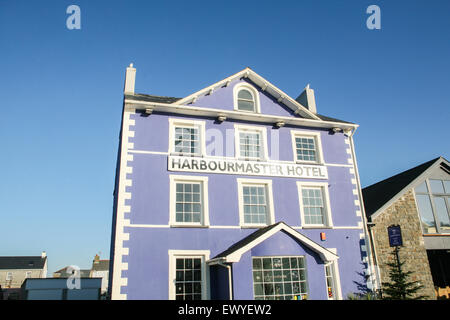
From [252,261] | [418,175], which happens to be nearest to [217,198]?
[252,261]

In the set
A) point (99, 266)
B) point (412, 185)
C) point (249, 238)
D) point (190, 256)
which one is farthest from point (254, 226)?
point (99, 266)

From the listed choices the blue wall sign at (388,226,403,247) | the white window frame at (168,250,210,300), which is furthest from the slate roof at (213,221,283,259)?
the blue wall sign at (388,226,403,247)

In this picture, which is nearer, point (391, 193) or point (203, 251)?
point (203, 251)

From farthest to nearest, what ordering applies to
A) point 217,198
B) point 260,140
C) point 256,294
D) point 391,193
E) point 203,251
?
point 391,193
point 260,140
point 217,198
point 203,251
point 256,294

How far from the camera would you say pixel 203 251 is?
1337 centimetres

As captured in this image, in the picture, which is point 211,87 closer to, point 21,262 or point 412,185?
point 412,185

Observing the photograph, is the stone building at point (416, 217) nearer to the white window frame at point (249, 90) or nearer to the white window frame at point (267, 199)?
the white window frame at point (267, 199)

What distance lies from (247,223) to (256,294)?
3.18 m

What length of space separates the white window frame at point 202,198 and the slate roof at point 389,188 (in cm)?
845

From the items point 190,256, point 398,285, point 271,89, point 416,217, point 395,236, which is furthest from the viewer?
point 271,89

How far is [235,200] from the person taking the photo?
47.9 feet

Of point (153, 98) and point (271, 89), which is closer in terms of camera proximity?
point (153, 98)

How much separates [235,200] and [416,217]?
31.3 feet
